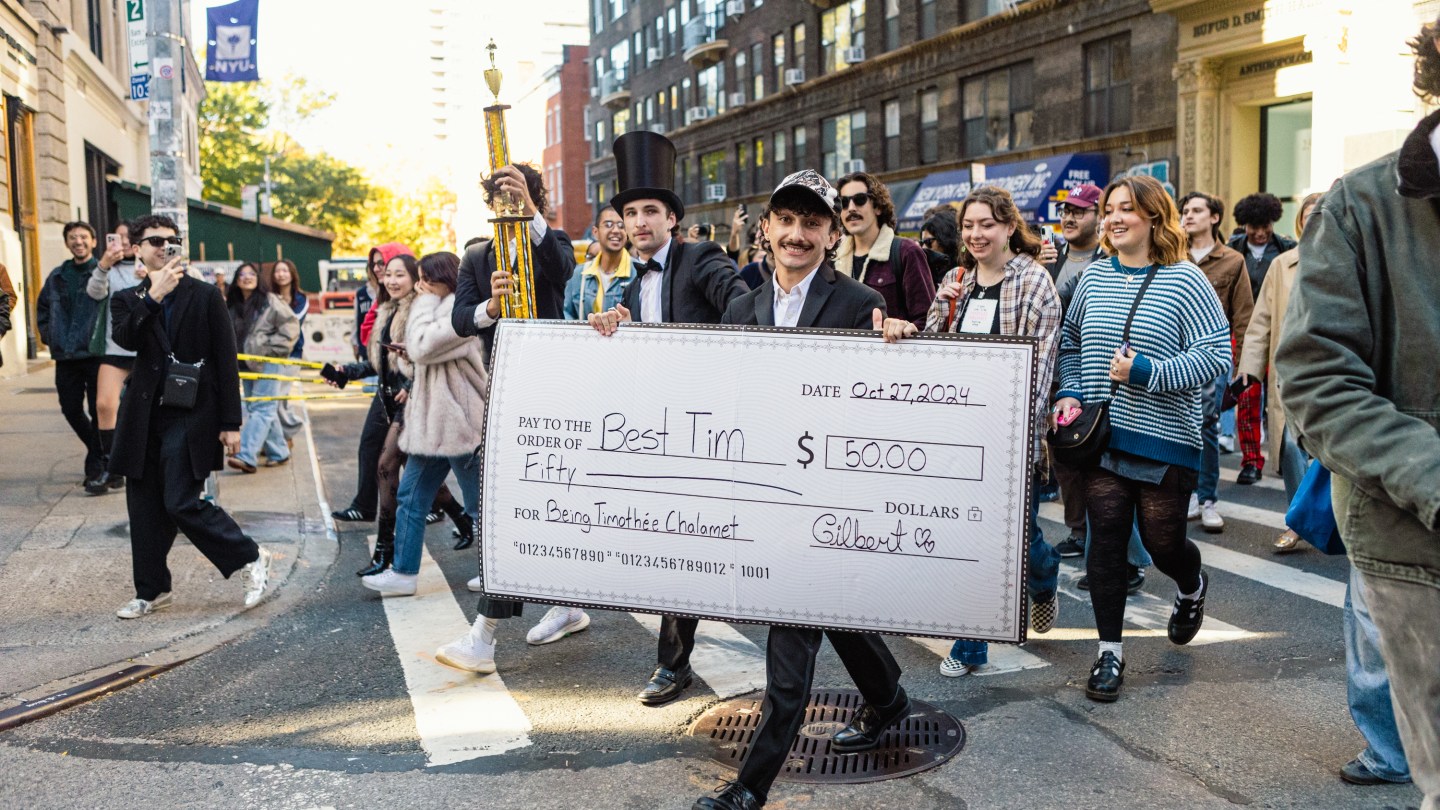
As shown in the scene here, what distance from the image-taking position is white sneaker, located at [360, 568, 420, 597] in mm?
6703

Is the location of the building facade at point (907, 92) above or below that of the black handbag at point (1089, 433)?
above

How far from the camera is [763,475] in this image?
3.95 m

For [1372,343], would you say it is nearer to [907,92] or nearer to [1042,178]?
[1042,178]

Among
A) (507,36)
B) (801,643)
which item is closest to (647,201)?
(801,643)

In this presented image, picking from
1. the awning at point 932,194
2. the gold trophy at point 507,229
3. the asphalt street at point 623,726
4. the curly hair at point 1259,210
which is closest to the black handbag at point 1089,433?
the asphalt street at point 623,726

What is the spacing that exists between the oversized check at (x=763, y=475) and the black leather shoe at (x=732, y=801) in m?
0.52

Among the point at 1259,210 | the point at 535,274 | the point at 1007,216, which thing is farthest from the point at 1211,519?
the point at 535,274

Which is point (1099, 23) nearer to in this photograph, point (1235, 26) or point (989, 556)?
point (1235, 26)

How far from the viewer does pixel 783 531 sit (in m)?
3.91

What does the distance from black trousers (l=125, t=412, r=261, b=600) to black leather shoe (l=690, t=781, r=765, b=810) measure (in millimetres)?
3660

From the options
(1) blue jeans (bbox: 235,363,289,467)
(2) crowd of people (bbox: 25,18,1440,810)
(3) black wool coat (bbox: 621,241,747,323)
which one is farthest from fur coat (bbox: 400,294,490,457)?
(1) blue jeans (bbox: 235,363,289,467)

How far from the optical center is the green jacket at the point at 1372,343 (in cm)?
233

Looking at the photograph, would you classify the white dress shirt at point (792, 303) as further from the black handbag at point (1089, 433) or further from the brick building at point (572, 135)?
the brick building at point (572, 135)

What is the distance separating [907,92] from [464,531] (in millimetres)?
26704
